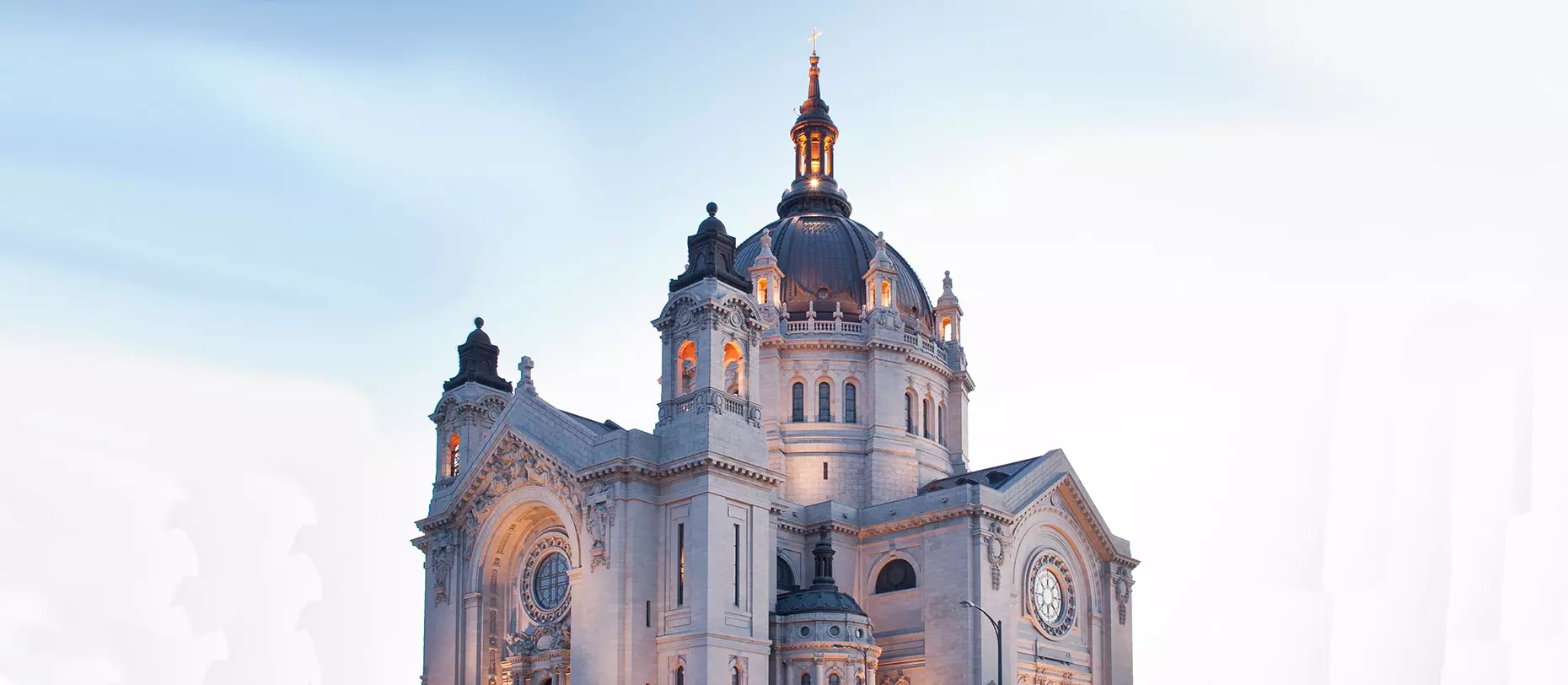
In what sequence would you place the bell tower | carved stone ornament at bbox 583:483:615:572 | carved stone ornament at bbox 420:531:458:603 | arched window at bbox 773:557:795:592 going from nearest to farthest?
the bell tower, carved stone ornament at bbox 583:483:615:572, carved stone ornament at bbox 420:531:458:603, arched window at bbox 773:557:795:592

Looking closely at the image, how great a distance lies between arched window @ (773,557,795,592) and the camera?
201 ft

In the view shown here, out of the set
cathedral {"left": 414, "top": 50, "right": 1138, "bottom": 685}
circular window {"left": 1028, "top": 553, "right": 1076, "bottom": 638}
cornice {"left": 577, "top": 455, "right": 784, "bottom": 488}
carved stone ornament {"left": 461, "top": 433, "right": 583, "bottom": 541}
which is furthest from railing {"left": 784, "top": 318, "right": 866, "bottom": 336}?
cornice {"left": 577, "top": 455, "right": 784, "bottom": 488}

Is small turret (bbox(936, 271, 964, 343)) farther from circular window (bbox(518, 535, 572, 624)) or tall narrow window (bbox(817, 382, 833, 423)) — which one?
circular window (bbox(518, 535, 572, 624))

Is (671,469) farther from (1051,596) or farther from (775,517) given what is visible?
(1051,596)

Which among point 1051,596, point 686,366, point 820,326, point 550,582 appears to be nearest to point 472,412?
point 550,582

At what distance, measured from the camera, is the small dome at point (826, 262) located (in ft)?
239

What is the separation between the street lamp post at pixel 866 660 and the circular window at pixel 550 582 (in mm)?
10402

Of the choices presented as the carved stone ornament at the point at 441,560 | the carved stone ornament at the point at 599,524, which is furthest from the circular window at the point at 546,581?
the carved stone ornament at the point at 441,560

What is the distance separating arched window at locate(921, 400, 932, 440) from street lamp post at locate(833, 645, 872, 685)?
18766mm

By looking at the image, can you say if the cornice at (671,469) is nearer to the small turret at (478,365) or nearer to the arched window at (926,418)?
the small turret at (478,365)

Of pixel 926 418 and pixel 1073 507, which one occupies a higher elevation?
pixel 926 418

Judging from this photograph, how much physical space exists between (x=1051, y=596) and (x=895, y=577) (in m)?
7.02

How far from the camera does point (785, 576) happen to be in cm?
6172

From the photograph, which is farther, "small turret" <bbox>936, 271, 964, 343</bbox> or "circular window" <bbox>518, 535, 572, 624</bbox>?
"small turret" <bbox>936, 271, 964, 343</bbox>
